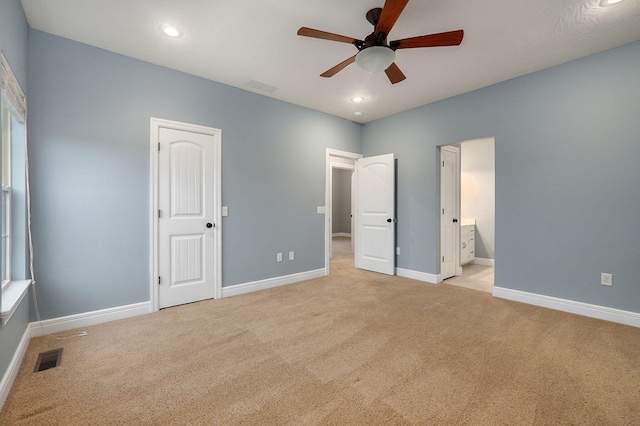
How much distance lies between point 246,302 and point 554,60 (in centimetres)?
434

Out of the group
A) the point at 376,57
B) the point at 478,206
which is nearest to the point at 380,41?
the point at 376,57

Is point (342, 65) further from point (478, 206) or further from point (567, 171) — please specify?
point (478, 206)

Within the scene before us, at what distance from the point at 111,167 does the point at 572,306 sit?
502 cm

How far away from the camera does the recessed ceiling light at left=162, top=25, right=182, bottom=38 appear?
8.11 ft

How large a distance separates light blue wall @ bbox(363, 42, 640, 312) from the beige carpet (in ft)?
1.54

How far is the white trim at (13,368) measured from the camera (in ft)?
5.50

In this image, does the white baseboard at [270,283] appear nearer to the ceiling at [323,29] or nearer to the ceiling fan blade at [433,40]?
the ceiling at [323,29]

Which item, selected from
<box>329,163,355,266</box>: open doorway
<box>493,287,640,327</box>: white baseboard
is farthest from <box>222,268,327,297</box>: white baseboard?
<box>329,163,355,266</box>: open doorway

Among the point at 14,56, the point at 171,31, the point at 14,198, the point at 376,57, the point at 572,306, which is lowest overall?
the point at 572,306

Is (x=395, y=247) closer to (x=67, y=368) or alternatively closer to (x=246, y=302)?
(x=246, y=302)

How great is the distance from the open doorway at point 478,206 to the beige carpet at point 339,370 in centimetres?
240

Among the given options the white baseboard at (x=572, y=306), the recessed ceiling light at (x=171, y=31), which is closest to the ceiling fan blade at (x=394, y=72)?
the recessed ceiling light at (x=171, y=31)

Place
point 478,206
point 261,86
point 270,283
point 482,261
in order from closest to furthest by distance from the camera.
A: point 261,86 < point 270,283 < point 482,261 < point 478,206

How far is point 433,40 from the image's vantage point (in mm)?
2141
